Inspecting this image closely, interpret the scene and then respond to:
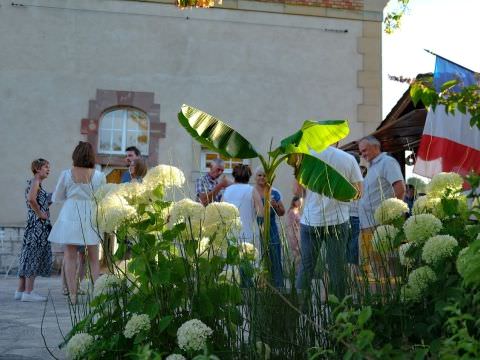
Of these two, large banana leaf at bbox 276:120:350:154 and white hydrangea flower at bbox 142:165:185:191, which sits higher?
large banana leaf at bbox 276:120:350:154

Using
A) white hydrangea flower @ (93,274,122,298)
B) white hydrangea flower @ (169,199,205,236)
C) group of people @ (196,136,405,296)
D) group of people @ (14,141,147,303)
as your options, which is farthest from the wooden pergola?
white hydrangea flower @ (93,274,122,298)

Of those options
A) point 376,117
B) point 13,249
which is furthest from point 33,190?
point 376,117

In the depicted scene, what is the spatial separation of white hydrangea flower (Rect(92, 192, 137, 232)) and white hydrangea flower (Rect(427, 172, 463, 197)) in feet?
4.66

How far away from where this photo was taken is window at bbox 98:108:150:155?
49.6 ft

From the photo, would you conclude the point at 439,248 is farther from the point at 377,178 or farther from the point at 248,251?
the point at 377,178

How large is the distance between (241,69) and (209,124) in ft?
36.2

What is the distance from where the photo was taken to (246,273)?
10.0 feet

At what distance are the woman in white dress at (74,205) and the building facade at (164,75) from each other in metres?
7.21

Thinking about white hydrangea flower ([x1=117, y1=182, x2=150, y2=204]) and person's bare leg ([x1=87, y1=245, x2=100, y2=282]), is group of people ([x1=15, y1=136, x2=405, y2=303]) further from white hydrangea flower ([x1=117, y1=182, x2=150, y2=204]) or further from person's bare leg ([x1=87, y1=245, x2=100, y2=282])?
white hydrangea flower ([x1=117, y1=182, x2=150, y2=204])

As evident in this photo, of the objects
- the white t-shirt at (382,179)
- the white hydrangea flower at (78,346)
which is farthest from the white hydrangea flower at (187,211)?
the white t-shirt at (382,179)

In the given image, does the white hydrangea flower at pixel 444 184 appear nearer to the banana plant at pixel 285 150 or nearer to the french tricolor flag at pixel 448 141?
the banana plant at pixel 285 150

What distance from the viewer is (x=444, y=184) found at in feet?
10.3

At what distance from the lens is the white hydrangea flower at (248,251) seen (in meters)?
3.13

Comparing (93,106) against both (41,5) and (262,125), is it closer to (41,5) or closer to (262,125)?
(41,5)
